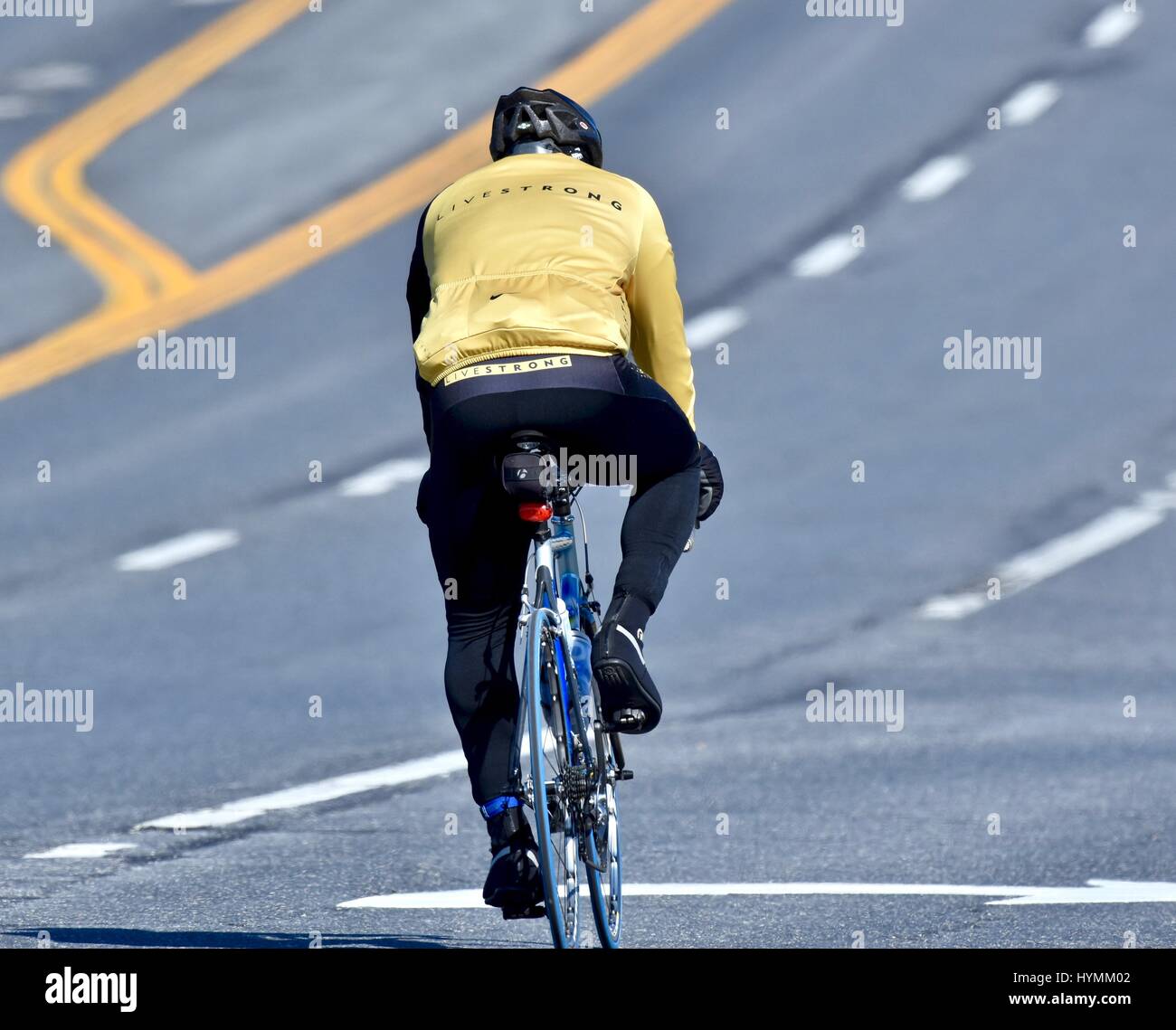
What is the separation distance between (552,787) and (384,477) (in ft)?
31.0

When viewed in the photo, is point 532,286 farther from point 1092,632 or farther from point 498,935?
point 1092,632

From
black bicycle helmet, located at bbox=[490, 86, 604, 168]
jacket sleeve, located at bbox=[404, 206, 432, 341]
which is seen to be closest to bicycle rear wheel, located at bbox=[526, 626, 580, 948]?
jacket sleeve, located at bbox=[404, 206, 432, 341]

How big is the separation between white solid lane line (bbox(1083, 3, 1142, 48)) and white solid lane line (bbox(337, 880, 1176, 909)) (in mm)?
17249

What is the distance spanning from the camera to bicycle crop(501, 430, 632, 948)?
562cm

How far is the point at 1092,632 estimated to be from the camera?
472 inches

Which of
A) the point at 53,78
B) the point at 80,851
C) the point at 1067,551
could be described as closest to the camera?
the point at 80,851

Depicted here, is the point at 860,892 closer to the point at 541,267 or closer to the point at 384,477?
the point at 541,267

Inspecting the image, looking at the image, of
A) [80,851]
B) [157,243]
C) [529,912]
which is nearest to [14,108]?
[157,243]

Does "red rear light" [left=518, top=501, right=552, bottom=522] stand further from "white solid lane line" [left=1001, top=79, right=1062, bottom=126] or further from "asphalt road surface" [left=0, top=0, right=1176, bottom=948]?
"white solid lane line" [left=1001, top=79, right=1062, bottom=126]

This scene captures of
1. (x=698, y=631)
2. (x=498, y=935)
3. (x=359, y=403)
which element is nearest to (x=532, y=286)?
(x=498, y=935)

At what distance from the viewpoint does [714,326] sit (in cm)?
1762

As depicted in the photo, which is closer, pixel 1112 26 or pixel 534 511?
pixel 534 511

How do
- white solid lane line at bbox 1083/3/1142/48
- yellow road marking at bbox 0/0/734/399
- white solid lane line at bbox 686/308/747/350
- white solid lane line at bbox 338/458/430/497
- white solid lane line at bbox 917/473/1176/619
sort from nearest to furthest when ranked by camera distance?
white solid lane line at bbox 917/473/1176/619, white solid lane line at bbox 338/458/430/497, white solid lane line at bbox 686/308/747/350, yellow road marking at bbox 0/0/734/399, white solid lane line at bbox 1083/3/1142/48

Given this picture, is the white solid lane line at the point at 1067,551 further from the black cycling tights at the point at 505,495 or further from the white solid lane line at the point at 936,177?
the black cycling tights at the point at 505,495
